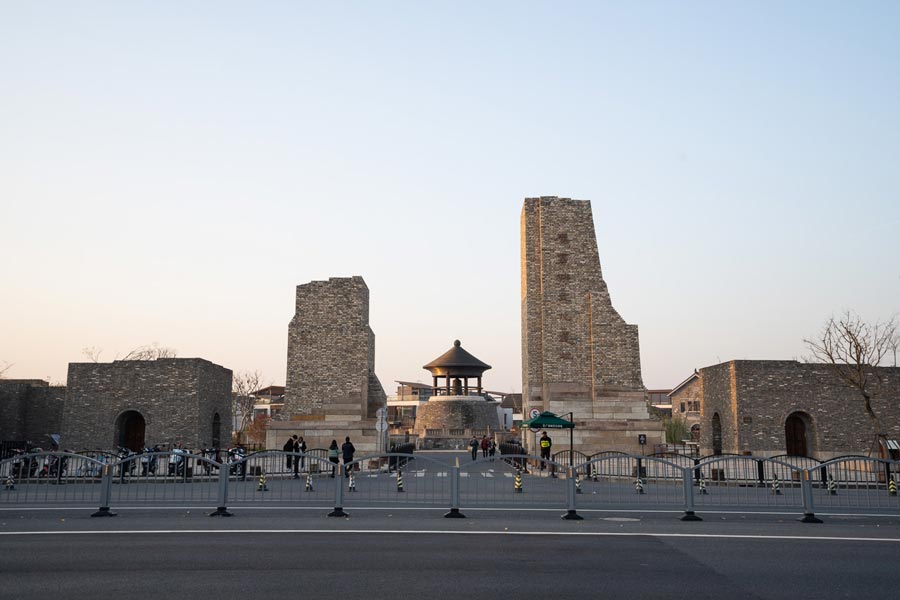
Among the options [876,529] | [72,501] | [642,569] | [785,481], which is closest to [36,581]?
[642,569]

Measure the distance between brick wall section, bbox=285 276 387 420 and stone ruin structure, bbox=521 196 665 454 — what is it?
748cm

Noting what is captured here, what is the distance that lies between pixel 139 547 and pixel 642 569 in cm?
644

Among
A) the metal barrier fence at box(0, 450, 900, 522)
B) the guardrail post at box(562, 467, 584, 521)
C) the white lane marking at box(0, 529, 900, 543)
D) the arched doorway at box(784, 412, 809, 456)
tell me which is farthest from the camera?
the arched doorway at box(784, 412, 809, 456)

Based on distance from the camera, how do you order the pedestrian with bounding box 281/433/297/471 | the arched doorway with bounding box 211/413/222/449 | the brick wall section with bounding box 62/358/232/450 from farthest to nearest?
the arched doorway with bounding box 211/413/222/449 < the brick wall section with bounding box 62/358/232/450 < the pedestrian with bounding box 281/433/297/471

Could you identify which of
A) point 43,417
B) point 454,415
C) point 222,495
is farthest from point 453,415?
point 222,495

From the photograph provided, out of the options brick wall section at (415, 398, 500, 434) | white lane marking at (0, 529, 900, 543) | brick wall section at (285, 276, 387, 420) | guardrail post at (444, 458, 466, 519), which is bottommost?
white lane marking at (0, 529, 900, 543)

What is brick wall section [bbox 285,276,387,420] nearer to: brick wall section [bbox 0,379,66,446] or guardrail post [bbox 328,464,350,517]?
brick wall section [bbox 0,379,66,446]

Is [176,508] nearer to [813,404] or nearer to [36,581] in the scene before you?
[36,581]

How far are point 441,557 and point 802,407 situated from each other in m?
27.7

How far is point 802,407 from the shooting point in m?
31.5

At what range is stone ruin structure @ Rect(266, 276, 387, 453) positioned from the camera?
30297 millimetres

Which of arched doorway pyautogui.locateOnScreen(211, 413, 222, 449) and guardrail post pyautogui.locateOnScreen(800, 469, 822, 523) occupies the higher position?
arched doorway pyautogui.locateOnScreen(211, 413, 222, 449)

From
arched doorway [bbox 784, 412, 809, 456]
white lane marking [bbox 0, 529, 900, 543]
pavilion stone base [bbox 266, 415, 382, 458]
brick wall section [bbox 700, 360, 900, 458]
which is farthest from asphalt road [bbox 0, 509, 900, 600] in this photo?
arched doorway [bbox 784, 412, 809, 456]

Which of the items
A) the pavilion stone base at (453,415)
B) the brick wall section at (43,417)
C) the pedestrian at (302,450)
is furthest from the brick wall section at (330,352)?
the pavilion stone base at (453,415)
